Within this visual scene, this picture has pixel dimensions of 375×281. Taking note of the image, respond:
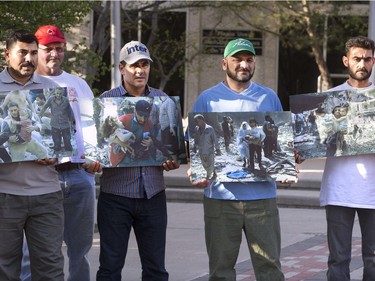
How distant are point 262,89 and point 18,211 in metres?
1.78

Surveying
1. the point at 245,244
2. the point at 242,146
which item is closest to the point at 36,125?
the point at 242,146

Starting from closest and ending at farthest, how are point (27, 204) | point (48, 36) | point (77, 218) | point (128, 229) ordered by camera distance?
point (27, 204)
point (128, 229)
point (48, 36)
point (77, 218)

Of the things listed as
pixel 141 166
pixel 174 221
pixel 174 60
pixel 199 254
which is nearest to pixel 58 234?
pixel 141 166

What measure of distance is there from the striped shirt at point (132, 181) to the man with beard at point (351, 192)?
124cm

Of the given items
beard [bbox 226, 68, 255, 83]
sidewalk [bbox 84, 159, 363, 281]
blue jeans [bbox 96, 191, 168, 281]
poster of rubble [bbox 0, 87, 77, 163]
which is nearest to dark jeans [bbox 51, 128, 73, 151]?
poster of rubble [bbox 0, 87, 77, 163]

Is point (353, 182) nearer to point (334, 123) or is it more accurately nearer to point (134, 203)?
point (334, 123)

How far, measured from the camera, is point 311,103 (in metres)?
7.07

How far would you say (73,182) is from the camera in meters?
7.44

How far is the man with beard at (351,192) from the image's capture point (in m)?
7.13

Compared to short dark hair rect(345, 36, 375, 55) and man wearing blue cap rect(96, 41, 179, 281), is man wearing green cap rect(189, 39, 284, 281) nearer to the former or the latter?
man wearing blue cap rect(96, 41, 179, 281)

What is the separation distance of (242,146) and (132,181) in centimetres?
79

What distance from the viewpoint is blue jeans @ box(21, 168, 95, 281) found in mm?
7457

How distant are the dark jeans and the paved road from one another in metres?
2.78

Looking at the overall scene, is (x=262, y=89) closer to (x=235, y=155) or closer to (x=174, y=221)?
(x=235, y=155)
